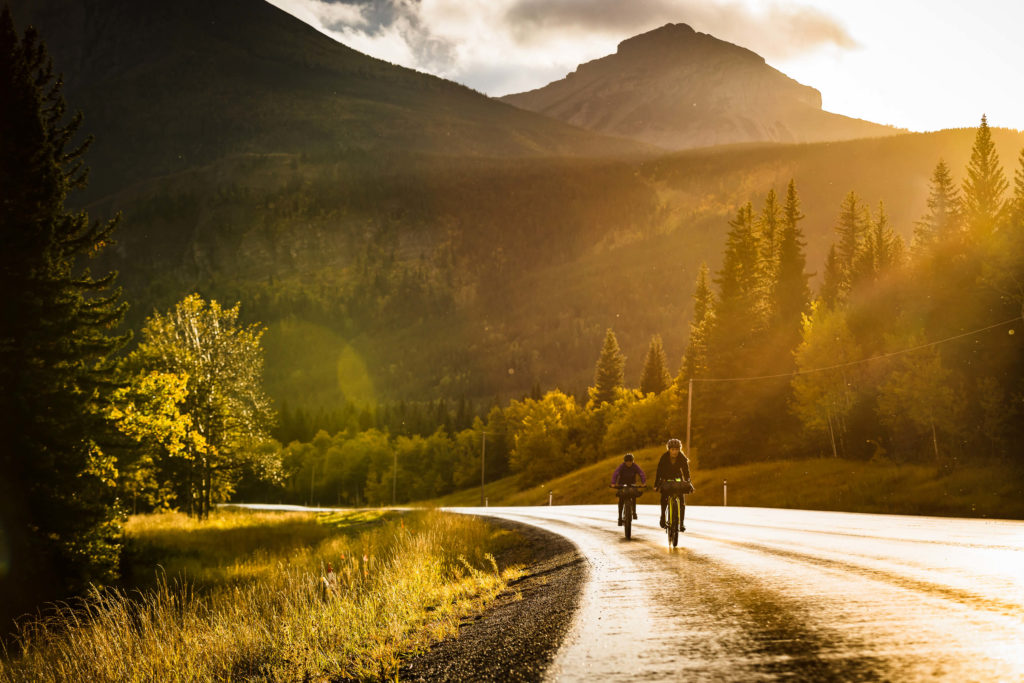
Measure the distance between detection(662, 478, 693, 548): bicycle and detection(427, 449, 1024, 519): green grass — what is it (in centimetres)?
1782

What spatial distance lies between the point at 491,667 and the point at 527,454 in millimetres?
93386

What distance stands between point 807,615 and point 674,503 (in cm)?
826

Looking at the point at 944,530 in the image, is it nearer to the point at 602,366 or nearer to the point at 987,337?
the point at 987,337

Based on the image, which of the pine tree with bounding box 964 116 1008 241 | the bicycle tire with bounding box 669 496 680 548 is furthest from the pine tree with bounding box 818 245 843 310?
the bicycle tire with bounding box 669 496 680 548

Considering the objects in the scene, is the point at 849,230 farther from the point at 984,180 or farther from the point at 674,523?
the point at 674,523

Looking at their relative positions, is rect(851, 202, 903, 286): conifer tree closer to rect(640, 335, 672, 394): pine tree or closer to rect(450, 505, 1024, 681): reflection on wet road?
rect(640, 335, 672, 394): pine tree

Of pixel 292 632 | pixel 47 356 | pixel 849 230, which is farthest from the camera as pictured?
pixel 849 230

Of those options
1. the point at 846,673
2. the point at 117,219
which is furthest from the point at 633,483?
the point at 117,219

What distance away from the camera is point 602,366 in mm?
107500

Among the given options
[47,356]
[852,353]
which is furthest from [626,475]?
[852,353]

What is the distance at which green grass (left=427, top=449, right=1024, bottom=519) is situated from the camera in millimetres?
32625

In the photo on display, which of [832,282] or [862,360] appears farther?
[832,282]

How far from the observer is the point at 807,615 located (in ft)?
22.4

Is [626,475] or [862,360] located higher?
[862,360]
